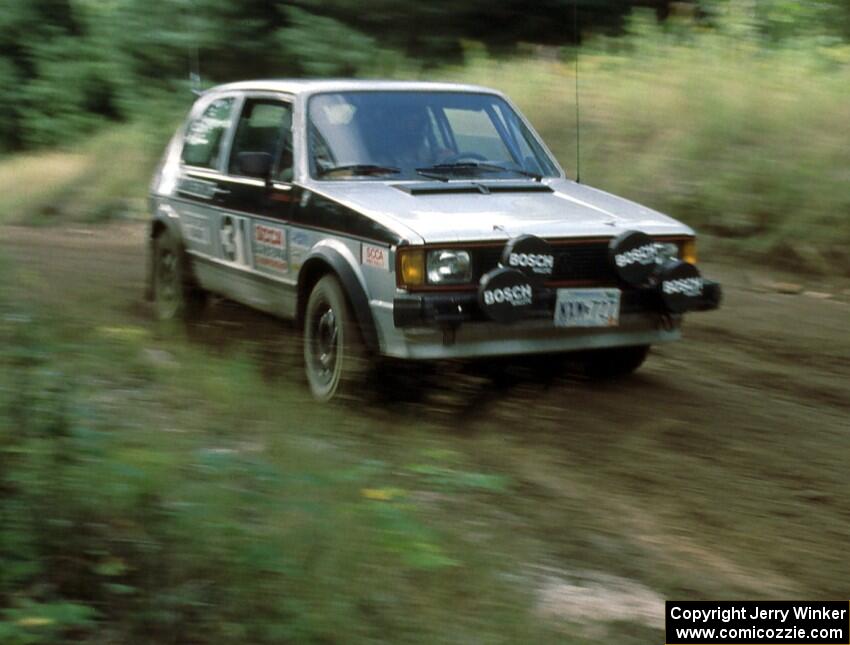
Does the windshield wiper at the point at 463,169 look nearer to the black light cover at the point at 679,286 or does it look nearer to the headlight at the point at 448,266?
the headlight at the point at 448,266

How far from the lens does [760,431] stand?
6133 millimetres

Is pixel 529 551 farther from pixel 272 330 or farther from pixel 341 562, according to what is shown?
pixel 272 330

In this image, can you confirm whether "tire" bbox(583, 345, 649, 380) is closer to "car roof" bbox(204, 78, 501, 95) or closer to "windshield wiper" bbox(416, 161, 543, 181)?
"windshield wiper" bbox(416, 161, 543, 181)

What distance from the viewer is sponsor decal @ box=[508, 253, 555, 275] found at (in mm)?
6031

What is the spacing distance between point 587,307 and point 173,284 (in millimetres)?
3636

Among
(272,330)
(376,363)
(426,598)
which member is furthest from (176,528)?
(272,330)

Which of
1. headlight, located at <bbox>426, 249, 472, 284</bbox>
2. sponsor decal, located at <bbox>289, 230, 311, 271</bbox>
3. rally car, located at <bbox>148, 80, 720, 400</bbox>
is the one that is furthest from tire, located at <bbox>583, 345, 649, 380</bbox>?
sponsor decal, located at <bbox>289, 230, 311, 271</bbox>

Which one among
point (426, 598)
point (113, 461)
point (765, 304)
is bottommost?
point (765, 304)

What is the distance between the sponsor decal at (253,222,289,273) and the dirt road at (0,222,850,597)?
410 mm

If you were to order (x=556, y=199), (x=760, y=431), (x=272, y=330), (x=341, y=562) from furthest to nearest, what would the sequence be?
1. (x=272, y=330)
2. (x=556, y=199)
3. (x=760, y=431)
4. (x=341, y=562)

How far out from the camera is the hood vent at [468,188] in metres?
6.64

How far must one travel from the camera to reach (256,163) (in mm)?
7156

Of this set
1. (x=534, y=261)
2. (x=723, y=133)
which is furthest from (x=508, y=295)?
(x=723, y=133)

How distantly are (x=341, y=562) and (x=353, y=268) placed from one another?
2.84m
